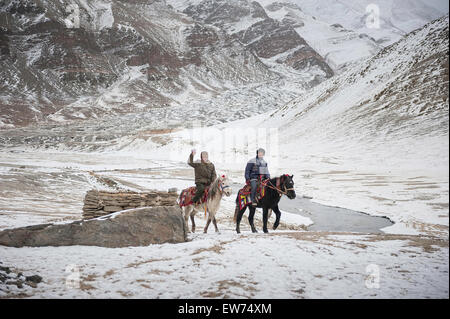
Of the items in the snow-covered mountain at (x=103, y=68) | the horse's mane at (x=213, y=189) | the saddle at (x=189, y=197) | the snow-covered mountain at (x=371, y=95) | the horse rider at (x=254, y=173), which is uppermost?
the snow-covered mountain at (x=103, y=68)

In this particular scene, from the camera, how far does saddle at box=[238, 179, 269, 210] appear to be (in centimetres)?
980

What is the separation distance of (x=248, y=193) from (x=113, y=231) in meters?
4.26

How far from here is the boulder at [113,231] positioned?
7.01m

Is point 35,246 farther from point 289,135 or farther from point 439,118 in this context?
point 289,135

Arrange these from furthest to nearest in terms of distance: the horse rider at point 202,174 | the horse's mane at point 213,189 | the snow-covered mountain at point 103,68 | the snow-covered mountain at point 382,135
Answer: the snow-covered mountain at point 103,68 → the horse's mane at point 213,189 → the horse rider at point 202,174 → the snow-covered mountain at point 382,135

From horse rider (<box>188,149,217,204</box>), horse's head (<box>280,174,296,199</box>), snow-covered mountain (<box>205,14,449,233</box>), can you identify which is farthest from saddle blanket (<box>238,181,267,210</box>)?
snow-covered mountain (<box>205,14,449,233</box>)

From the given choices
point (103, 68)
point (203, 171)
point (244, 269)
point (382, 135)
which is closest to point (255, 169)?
point (203, 171)

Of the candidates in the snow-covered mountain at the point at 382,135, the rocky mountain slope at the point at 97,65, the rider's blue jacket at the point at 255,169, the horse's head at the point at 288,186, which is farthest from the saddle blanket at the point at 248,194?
the rocky mountain slope at the point at 97,65

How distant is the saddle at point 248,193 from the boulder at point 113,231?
2.28 metres

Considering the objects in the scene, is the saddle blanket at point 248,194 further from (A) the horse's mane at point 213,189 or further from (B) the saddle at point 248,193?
(A) the horse's mane at point 213,189

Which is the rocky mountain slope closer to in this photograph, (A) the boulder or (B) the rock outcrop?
(B) the rock outcrop

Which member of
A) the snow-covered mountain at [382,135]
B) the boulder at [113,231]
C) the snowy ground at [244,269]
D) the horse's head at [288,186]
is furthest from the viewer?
the horse's head at [288,186]

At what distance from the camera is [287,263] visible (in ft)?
18.3
